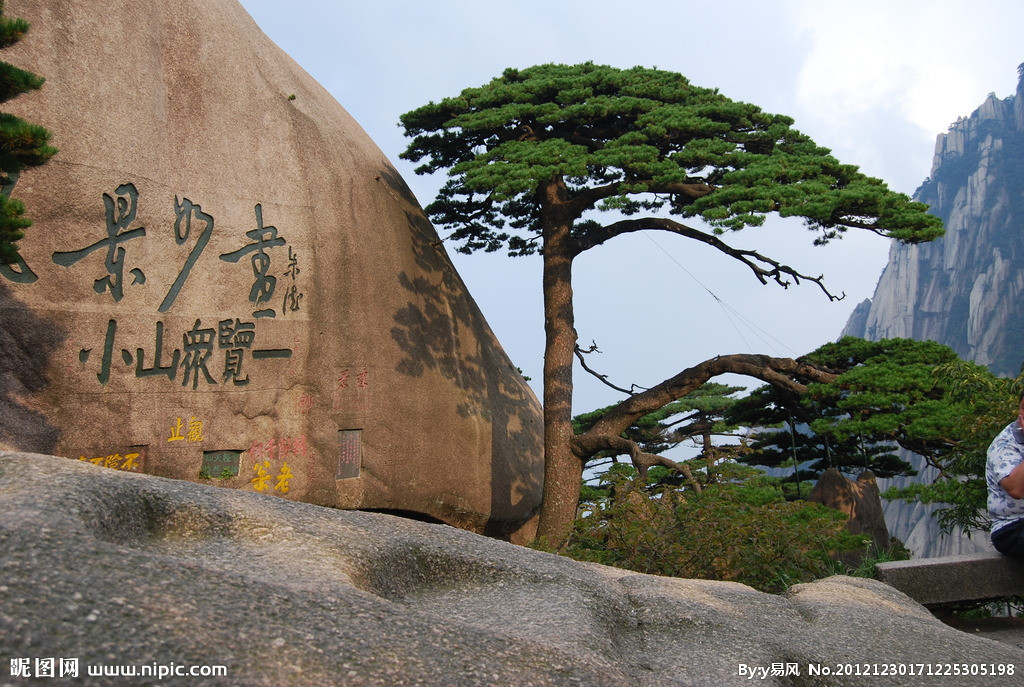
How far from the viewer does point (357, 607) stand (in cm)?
231

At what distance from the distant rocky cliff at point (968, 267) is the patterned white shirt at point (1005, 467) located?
29.5m

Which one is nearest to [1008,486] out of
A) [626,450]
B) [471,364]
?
[626,450]

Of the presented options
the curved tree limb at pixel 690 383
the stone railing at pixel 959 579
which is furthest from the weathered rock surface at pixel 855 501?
the stone railing at pixel 959 579

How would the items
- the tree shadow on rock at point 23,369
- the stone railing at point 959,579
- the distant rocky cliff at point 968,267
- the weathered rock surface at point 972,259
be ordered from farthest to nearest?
the weathered rock surface at point 972,259 → the distant rocky cliff at point 968,267 → the tree shadow on rock at point 23,369 → the stone railing at point 959,579

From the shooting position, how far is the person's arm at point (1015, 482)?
3652 millimetres

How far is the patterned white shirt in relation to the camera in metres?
3.80

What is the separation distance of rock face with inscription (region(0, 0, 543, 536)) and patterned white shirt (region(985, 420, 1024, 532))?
188 inches

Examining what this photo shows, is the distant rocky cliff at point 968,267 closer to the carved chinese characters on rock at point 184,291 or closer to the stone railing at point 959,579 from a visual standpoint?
the stone railing at point 959,579

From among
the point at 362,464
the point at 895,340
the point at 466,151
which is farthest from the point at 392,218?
the point at 895,340

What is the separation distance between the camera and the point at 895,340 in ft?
24.4

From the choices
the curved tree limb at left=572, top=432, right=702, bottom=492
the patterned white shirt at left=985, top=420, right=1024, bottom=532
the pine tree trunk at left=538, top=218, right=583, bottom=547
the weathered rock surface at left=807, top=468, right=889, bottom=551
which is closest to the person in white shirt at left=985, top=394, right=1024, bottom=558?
the patterned white shirt at left=985, top=420, right=1024, bottom=532

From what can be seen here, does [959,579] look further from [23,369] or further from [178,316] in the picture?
[23,369]

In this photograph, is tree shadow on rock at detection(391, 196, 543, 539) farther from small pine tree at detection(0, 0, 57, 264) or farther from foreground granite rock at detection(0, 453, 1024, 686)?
foreground granite rock at detection(0, 453, 1024, 686)

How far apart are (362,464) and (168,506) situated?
435 cm
